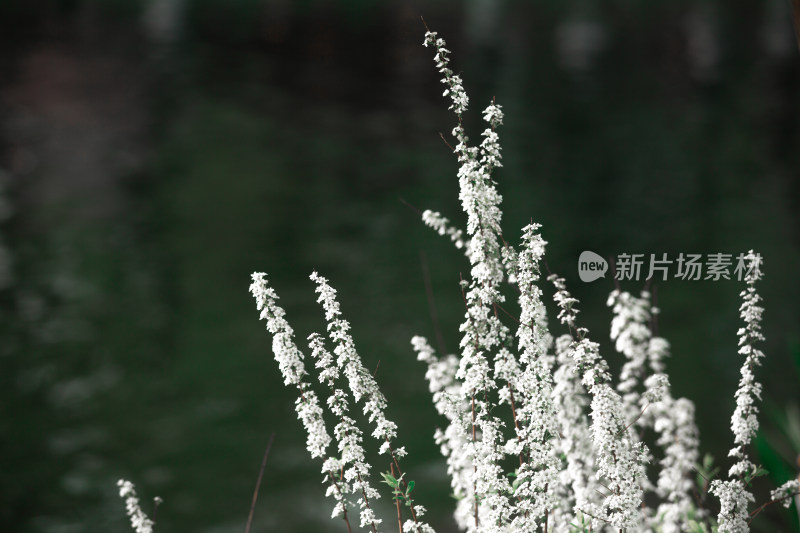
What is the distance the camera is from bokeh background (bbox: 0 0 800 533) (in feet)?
31.6

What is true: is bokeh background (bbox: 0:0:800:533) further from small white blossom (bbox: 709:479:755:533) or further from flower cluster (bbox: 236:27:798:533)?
flower cluster (bbox: 236:27:798:533)

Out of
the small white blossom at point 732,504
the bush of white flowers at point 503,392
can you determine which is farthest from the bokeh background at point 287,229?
the bush of white flowers at point 503,392

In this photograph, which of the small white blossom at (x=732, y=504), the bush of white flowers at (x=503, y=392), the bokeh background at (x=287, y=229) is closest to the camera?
the bush of white flowers at (x=503, y=392)

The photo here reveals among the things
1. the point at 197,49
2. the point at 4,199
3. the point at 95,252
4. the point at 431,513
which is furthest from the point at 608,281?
the point at 197,49

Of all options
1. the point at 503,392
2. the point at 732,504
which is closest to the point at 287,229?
the point at 503,392

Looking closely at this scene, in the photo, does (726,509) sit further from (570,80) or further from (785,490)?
(570,80)

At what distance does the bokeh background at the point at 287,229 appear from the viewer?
9.62m

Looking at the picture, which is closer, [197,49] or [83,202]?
[83,202]

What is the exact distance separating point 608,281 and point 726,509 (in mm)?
11557

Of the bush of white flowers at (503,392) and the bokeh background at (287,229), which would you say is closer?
the bush of white flowers at (503,392)

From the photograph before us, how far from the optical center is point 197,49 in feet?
141

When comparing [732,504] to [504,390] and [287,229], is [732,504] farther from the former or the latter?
[287,229]

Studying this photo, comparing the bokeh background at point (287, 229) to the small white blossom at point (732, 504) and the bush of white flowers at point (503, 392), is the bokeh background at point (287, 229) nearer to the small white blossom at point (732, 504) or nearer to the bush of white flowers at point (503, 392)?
the small white blossom at point (732, 504)

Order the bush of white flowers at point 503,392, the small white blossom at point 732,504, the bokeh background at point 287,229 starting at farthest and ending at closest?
1. the bokeh background at point 287,229
2. the small white blossom at point 732,504
3. the bush of white flowers at point 503,392
